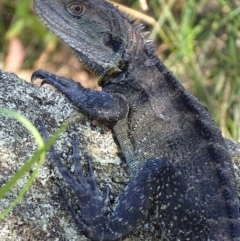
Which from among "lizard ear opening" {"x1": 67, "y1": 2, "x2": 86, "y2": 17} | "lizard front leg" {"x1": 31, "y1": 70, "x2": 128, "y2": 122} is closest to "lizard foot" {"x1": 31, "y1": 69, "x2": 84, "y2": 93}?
"lizard front leg" {"x1": 31, "y1": 70, "x2": 128, "y2": 122}

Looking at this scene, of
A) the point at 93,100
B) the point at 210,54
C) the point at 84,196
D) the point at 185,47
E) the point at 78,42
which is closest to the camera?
the point at 84,196

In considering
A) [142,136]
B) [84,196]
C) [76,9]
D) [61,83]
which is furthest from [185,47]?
[84,196]

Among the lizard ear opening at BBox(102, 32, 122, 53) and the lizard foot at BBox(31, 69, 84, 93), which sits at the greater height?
the lizard ear opening at BBox(102, 32, 122, 53)

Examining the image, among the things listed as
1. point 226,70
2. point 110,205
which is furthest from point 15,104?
point 226,70

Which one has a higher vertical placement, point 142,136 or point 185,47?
point 185,47

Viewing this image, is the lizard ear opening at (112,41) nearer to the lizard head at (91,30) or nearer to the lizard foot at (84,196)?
the lizard head at (91,30)

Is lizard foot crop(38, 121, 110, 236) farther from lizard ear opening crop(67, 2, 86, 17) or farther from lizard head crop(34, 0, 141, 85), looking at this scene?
lizard ear opening crop(67, 2, 86, 17)

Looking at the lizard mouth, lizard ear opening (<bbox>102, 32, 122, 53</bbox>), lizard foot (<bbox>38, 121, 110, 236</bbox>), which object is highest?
lizard ear opening (<bbox>102, 32, 122, 53</bbox>)

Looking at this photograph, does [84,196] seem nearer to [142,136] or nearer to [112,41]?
[142,136]
